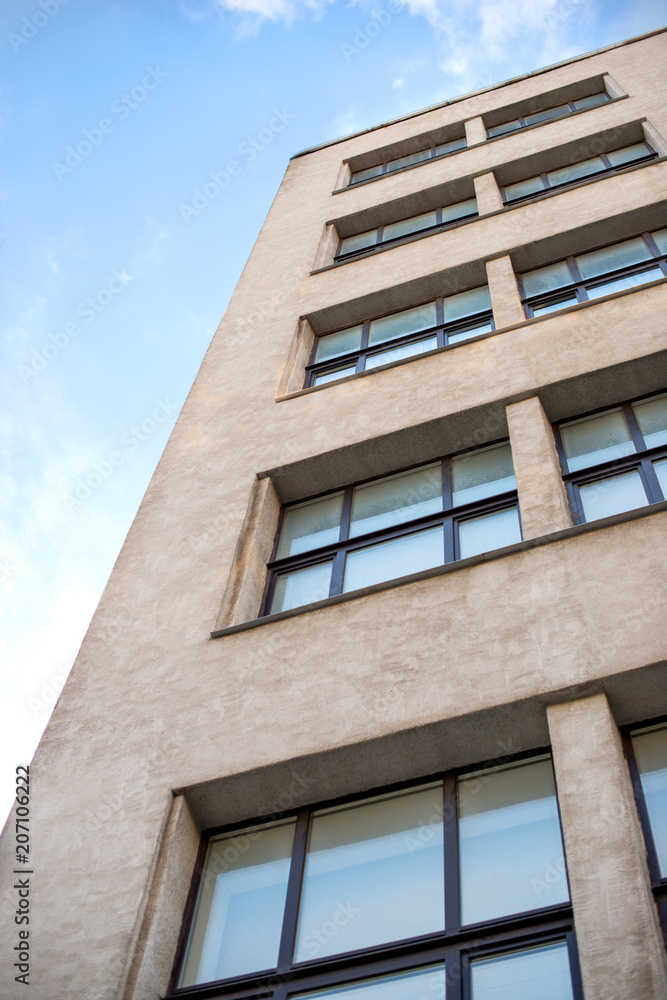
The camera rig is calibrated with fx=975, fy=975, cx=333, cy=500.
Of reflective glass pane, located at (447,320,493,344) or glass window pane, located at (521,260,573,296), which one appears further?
glass window pane, located at (521,260,573,296)

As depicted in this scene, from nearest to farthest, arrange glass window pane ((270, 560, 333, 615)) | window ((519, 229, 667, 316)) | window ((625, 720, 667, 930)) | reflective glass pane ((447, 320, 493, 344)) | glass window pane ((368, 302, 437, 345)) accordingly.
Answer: window ((625, 720, 667, 930)) < glass window pane ((270, 560, 333, 615)) < window ((519, 229, 667, 316)) < reflective glass pane ((447, 320, 493, 344)) < glass window pane ((368, 302, 437, 345))

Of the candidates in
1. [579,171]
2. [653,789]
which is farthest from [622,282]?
[653,789]

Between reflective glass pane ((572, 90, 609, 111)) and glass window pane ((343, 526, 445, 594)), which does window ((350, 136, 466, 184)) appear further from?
glass window pane ((343, 526, 445, 594))

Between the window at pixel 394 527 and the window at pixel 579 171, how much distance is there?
8424 mm

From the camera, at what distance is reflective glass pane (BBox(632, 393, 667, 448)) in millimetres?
10896

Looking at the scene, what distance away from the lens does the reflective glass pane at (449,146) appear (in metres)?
22.7

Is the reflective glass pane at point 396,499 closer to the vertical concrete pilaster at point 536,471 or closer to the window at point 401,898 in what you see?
the vertical concrete pilaster at point 536,471

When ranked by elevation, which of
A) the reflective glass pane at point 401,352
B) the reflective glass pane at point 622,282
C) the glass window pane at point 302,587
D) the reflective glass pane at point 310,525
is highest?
the reflective glass pane at point 622,282

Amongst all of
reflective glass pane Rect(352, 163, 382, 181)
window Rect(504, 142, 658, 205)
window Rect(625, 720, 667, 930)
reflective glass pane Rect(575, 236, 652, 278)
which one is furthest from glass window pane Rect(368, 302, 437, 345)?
window Rect(625, 720, 667, 930)

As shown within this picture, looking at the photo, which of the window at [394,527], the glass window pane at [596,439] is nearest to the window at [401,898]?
the window at [394,527]

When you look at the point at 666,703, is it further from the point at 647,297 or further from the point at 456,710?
the point at 647,297

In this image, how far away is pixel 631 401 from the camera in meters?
11.5

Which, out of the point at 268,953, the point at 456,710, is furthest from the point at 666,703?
the point at 268,953

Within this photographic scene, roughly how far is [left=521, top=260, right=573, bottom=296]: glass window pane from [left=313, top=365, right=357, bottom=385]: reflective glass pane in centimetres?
297
